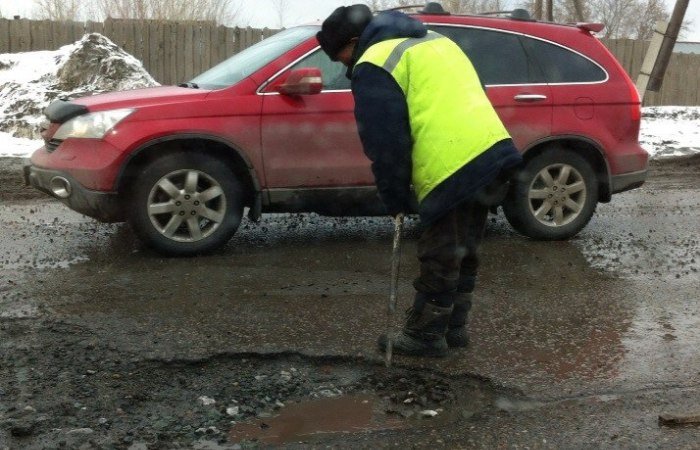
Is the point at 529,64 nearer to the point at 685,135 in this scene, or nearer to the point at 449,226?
the point at 449,226

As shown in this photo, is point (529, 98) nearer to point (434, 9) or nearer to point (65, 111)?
point (434, 9)

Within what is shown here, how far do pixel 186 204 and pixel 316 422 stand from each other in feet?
9.62

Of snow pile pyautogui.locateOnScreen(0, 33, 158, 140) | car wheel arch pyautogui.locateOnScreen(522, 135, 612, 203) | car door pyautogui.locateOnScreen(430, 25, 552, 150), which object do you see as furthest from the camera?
snow pile pyautogui.locateOnScreen(0, 33, 158, 140)

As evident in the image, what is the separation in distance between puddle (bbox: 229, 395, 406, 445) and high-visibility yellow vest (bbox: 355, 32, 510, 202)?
1067 millimetres

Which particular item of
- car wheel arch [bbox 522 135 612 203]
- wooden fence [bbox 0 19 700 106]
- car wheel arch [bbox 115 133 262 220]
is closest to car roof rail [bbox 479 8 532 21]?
car wheel arch [bbox 522 135 612 203]

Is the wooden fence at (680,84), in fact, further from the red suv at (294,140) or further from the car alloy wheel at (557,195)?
the car alloy wheel at (557,195)

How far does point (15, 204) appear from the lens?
27.2ft

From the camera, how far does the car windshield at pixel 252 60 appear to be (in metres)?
6.47

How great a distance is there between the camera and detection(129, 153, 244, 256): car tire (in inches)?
238

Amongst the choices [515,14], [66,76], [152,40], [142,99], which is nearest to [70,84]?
[66,76]

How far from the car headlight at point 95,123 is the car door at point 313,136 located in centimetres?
104

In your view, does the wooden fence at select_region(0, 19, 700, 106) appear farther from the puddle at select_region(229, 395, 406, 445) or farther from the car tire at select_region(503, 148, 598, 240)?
the puddle at select_region(229, 395, 406, 445)

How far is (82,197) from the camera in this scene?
236 inches

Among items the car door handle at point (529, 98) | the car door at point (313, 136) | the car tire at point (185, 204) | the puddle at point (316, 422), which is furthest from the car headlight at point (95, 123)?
the puddle at point (316, 422)
